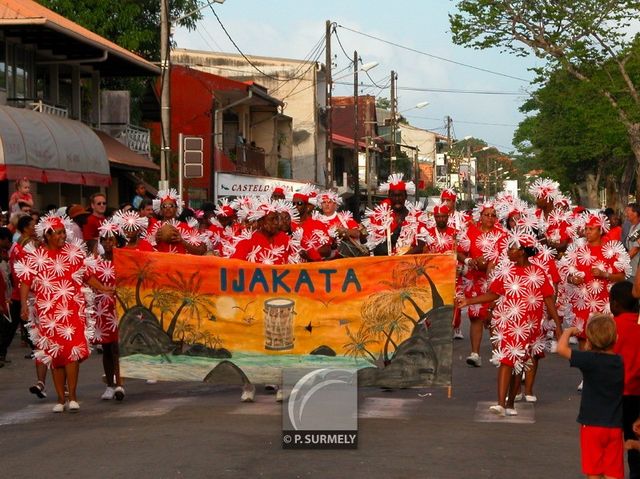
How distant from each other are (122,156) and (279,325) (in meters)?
25.7

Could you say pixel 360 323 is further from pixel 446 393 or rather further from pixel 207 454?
pixel 207 454

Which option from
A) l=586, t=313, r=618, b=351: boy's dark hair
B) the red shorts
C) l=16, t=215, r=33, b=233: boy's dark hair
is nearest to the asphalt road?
the red shorts

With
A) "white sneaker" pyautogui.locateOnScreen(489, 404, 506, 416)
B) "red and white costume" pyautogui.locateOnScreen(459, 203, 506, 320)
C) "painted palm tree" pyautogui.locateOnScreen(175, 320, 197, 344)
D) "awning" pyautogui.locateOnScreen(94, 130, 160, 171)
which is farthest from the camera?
"awning" pyautogui.locateOnScreen(94, 130, 160, 171)

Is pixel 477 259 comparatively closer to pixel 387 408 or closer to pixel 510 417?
pixel 387 408

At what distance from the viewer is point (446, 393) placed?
13875 mm

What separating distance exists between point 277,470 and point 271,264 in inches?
146

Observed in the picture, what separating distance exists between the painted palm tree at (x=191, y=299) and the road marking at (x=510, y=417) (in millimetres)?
2657

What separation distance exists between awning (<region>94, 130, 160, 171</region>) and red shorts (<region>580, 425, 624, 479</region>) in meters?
29.1

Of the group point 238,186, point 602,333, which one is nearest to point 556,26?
point 238,186

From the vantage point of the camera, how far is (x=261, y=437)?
424 inches

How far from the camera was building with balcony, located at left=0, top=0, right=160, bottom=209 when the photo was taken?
2834cm

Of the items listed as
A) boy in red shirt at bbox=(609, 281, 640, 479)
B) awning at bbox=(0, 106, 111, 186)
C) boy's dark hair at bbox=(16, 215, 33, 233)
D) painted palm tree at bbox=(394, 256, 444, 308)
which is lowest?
boy in red shirt at bbox=(609, 281, 640, 479)

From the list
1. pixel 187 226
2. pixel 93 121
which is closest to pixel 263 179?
pixel 93 121

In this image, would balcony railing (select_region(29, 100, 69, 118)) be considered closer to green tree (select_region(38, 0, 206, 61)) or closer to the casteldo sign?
green tree (select_region(38, 0, 206, 61))
